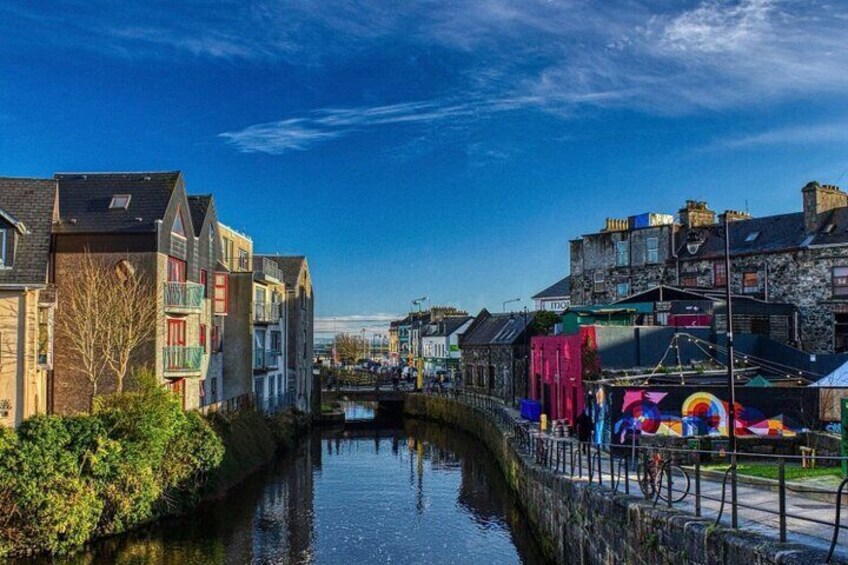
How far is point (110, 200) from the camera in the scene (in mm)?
30328

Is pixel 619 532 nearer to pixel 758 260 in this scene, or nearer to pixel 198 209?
pixel 198 209

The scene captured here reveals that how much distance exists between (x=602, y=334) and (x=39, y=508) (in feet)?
69.4

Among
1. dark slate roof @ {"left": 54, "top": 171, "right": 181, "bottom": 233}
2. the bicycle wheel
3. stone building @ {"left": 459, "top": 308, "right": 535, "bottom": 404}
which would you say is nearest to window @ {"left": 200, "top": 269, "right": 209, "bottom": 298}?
dark slate roof @ {"left": 54, "top": 171, "right": 181, "bottom": 233}

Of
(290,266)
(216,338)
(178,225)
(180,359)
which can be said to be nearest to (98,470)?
(180,359)

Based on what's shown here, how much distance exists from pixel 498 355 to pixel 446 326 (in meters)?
36.9

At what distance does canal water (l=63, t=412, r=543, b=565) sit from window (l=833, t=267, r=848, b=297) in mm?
19660

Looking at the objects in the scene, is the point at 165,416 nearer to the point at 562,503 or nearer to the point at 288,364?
the point at 562,503

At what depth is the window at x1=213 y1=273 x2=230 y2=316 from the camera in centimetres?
3850

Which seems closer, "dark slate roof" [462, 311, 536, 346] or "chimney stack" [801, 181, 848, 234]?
"chimney stack" [801, 181, 848, 234]

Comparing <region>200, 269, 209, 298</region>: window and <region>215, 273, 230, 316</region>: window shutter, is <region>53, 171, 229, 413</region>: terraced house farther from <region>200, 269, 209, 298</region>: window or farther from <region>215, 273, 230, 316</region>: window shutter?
<region>215, 273, 230, 316</region>: window shutter

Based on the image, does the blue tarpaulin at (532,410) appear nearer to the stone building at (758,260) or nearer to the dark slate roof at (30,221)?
the stone building at (758,260)

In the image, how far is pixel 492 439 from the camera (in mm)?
43062

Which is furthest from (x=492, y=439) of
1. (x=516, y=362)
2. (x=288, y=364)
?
(x=288, y=364)

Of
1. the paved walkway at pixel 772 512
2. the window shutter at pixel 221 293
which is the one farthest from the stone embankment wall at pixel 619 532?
the window shutter at pixel 221 293
